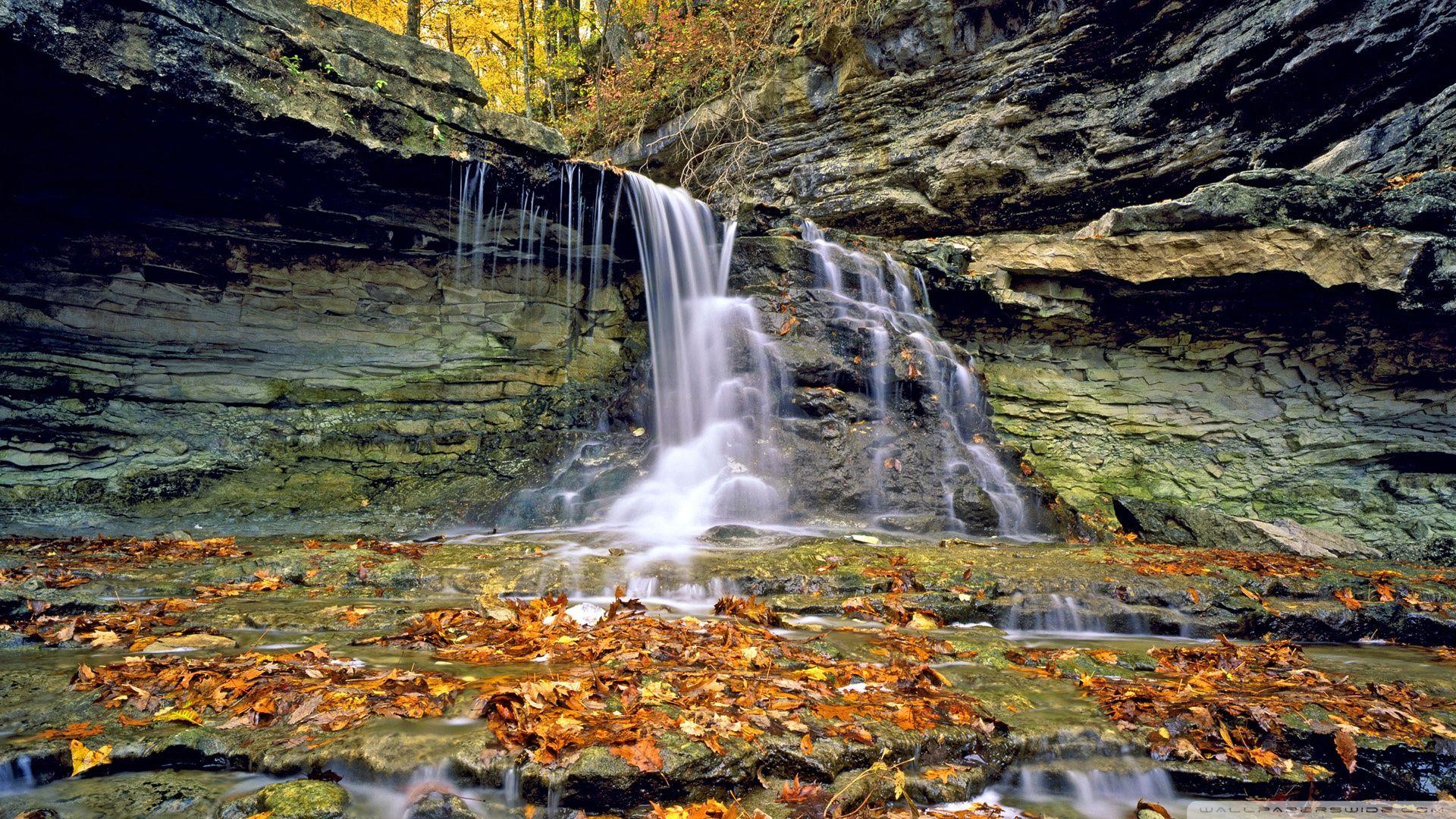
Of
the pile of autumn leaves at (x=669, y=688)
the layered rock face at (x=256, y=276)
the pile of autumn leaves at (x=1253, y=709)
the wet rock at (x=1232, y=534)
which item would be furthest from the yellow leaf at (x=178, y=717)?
the wet rock at (x=1232, y=534)

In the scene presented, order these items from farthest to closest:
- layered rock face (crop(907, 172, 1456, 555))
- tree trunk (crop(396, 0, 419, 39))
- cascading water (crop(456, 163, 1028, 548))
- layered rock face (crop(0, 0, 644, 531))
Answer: tree trunk (crop(396, 0, 419, 39))
layered rock face (crop(907, 172, 1456, 555))
cascading water (crop(456, 163, 1028, 548))
layered rock face (crop(0, 0, 644, 531))

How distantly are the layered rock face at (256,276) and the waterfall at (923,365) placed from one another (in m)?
4.26

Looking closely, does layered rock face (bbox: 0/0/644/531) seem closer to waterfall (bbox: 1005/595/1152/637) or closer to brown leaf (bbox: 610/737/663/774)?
waterfall (bbox: 1005/595/1152/637)

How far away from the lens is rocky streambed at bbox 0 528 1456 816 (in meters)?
2.40

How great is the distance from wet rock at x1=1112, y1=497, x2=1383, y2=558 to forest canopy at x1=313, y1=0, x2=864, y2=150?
9.94m

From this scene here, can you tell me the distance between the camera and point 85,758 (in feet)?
7.75

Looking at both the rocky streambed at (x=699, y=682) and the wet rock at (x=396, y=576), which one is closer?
the rocky streambed at (x=699, y=682)

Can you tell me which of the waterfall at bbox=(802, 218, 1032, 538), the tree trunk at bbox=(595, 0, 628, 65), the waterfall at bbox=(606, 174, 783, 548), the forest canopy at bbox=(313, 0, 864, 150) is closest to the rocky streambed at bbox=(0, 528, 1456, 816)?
the waterfall at bbox=(606, 174, 783, 548)

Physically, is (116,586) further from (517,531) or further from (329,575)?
(517,531)

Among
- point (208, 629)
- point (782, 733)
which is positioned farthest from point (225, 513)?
point (782, 733)

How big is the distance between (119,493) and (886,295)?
403 inches

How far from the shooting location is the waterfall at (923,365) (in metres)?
8.20

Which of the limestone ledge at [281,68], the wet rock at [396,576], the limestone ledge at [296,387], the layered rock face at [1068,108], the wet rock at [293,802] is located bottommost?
the wet rock at [293,802]

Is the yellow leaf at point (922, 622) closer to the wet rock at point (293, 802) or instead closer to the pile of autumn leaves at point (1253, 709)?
the pile of autumn leaves at point (1253, 709)
